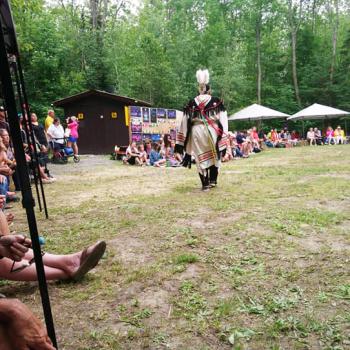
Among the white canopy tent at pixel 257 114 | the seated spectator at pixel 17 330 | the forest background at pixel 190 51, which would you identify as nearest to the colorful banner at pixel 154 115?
the white canopy tent at pixel 257 114

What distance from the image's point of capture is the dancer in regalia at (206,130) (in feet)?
20.9

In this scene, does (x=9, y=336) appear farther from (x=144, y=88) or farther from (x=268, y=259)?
(x=144, y=88)

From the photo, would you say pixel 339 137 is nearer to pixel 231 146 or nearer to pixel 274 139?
pixel 274 139

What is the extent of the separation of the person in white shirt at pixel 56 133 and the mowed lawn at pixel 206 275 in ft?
23.0

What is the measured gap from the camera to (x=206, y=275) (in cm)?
268

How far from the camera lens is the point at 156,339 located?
1.93 metres

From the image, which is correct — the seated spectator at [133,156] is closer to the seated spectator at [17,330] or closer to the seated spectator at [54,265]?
the seated spectator at [54,265]

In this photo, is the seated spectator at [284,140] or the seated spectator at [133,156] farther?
the seated spectator at [284,140]

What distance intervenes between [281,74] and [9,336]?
33996 mm

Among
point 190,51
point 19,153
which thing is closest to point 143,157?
point 19,153

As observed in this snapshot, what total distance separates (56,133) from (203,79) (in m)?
6.93

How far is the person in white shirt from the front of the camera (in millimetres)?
11775

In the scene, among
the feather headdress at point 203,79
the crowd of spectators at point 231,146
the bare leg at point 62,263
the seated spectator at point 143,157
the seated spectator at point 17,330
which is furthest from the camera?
the seated spectator at point 143,157

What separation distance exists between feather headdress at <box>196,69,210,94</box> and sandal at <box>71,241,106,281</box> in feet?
14.1
